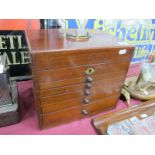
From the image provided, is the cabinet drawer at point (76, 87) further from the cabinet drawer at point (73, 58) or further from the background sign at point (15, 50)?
the background sign at point (15, 50)

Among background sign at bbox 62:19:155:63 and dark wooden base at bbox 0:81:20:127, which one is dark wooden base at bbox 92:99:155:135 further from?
Answer: background sign at bbox 62:19:155:63

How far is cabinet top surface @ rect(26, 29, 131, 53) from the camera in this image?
0.45 metres

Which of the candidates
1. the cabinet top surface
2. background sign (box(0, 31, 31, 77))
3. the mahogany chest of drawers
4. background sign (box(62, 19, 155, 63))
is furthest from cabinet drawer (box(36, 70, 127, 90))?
background sign (box(62, 19, 155, 63))

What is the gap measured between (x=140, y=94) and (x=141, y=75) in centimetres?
10

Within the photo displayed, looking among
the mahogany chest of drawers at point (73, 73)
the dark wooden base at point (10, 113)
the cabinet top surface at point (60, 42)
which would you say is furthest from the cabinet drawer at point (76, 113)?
the cabinet top surface at point (60, 42)

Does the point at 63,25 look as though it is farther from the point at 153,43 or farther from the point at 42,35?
the point at 153,43

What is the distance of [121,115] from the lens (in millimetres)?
676

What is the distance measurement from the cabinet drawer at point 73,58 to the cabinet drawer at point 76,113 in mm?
205

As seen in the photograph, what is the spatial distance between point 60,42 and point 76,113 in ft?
0.97

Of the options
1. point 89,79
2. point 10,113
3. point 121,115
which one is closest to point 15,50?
point 10,113

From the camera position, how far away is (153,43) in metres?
1.06

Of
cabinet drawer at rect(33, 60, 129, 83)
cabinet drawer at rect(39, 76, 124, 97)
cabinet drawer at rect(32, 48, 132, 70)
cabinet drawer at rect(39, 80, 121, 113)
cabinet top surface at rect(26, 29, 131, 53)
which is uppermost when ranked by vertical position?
cabinet top surface at rect(26, 29, 131, 53)

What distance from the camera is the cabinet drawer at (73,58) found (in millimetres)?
432
